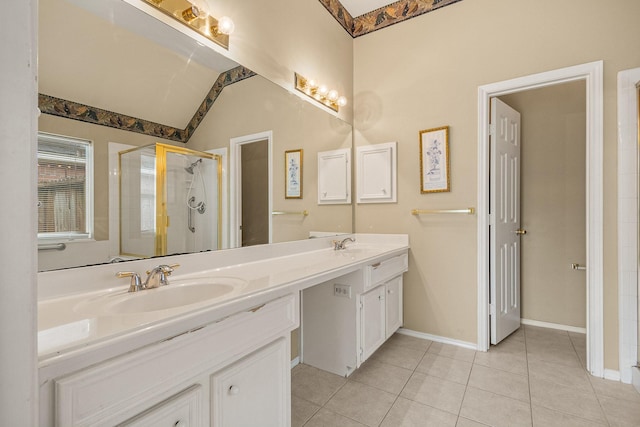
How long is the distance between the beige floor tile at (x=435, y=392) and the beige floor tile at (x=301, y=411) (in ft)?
1.74

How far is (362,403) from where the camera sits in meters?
1.71

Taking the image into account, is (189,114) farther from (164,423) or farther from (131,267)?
(164,423)

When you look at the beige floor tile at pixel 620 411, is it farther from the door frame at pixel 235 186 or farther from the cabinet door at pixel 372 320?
the door frame at pixel 235 186

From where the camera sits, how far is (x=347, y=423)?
5.10 ft

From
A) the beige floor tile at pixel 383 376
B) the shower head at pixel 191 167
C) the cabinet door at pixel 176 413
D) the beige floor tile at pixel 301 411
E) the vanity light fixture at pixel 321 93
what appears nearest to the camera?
the cabinet door at pixel 176 413

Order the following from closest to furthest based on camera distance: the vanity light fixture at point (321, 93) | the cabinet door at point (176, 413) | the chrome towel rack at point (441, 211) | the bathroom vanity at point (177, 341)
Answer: the bathroom vanity at point (177, 341) < the cabinet door at point (176, 413) < the vanity light fixture at point (321, 93) < the chrome towel rack at point (441, 211)

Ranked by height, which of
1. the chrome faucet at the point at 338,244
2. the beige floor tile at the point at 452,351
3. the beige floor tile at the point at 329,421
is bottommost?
the beige floor tile at the point at 329,421

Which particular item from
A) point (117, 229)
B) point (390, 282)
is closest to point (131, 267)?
point (117, 229)

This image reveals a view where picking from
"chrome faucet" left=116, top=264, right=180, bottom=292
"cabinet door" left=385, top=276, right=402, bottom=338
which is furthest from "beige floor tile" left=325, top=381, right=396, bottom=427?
"chrome faucet" left=116, top=264, right=180, bottom=292

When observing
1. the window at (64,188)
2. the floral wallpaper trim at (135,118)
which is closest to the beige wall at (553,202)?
the floral wallpaper trim at (135,118)

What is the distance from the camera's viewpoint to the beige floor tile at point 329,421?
5.07 feet

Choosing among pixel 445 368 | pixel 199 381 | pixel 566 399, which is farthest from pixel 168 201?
pixel 566 399

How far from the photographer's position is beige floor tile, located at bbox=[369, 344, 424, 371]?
2.16 metres

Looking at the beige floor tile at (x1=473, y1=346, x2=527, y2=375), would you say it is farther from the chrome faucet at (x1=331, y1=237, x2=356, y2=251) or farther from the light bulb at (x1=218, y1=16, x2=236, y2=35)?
the light bulb at (x1=218, y1=16, x2=236, y2=35)
